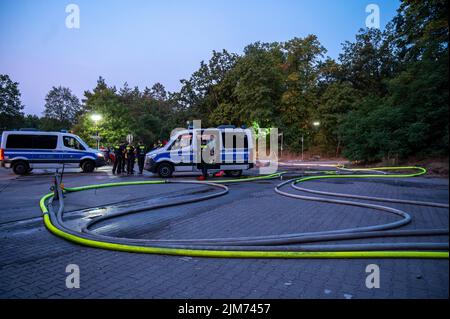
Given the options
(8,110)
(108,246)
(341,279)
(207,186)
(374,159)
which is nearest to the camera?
(341,279)

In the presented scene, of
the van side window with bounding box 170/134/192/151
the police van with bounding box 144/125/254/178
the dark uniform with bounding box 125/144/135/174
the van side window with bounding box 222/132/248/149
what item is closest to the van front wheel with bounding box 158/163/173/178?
the police van with bounding box 144/125/254/178

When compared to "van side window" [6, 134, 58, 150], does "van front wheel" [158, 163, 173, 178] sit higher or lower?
lower

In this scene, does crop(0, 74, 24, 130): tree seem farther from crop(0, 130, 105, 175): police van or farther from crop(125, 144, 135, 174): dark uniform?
crop(125, 144, 135, 174): dark uniform

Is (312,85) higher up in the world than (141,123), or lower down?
higher up

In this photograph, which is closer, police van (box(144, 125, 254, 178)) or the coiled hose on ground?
the coiled hose on ground

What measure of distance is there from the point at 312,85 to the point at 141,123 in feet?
88.1

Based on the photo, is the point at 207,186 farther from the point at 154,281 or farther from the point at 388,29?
the point at 388,29

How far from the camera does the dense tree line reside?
1959 cm

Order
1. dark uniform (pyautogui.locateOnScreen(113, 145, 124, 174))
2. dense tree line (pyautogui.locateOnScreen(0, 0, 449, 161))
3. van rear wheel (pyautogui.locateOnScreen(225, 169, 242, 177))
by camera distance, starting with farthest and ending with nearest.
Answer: dense tree line (pyautogui.locateOnScreen(0, 0, 449, 161)) → dark uniform (pyautogui.locateOnScreen(113, 145, 124, 174)) → van rear wheel (pyautogui.locateOnScreen(225, 169, 242, 177))

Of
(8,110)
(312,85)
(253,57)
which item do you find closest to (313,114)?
(312,85)

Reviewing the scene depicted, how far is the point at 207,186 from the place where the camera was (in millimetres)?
10867

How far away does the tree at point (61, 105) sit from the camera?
92.3 meters

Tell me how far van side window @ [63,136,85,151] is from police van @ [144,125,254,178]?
17.3 feet

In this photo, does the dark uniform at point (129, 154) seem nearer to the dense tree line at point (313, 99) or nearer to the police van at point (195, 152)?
the police van at point (195, 152)
